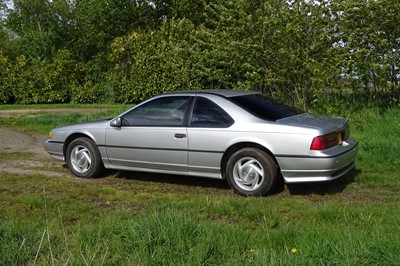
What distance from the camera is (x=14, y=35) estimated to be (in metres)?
35.7

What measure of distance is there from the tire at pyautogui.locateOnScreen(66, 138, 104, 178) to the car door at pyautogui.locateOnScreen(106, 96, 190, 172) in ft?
0.87

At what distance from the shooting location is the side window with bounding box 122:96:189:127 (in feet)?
21.5

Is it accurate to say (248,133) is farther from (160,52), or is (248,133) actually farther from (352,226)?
(160,52)

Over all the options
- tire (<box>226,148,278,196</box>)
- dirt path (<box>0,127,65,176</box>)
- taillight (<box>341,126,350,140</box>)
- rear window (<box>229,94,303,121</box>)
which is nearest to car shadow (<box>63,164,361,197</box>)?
tire (<box>226,148,278,196</box>)

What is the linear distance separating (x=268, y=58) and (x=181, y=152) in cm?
625

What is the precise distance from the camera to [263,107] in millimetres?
6410

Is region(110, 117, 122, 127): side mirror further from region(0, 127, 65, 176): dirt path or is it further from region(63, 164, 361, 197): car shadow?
region(0, 127, 65, 176): dirt path

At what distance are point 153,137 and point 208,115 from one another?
86 centimetres

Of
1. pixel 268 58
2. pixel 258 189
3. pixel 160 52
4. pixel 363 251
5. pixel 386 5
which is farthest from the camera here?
pixel 160 52

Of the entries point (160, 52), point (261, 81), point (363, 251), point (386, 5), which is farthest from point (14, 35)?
point (363, 251)

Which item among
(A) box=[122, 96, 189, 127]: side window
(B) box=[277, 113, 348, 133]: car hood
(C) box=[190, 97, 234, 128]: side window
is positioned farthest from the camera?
(A) box=[122, 96, 189, 127]: side window

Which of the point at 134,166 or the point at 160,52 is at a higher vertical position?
the point at 160,52

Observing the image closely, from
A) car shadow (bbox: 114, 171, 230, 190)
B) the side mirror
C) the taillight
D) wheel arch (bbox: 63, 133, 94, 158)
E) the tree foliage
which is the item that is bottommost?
car shadow (bbox: 114, 171, 230, 190)

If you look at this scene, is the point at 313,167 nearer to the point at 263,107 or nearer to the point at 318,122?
the point at 318,122
